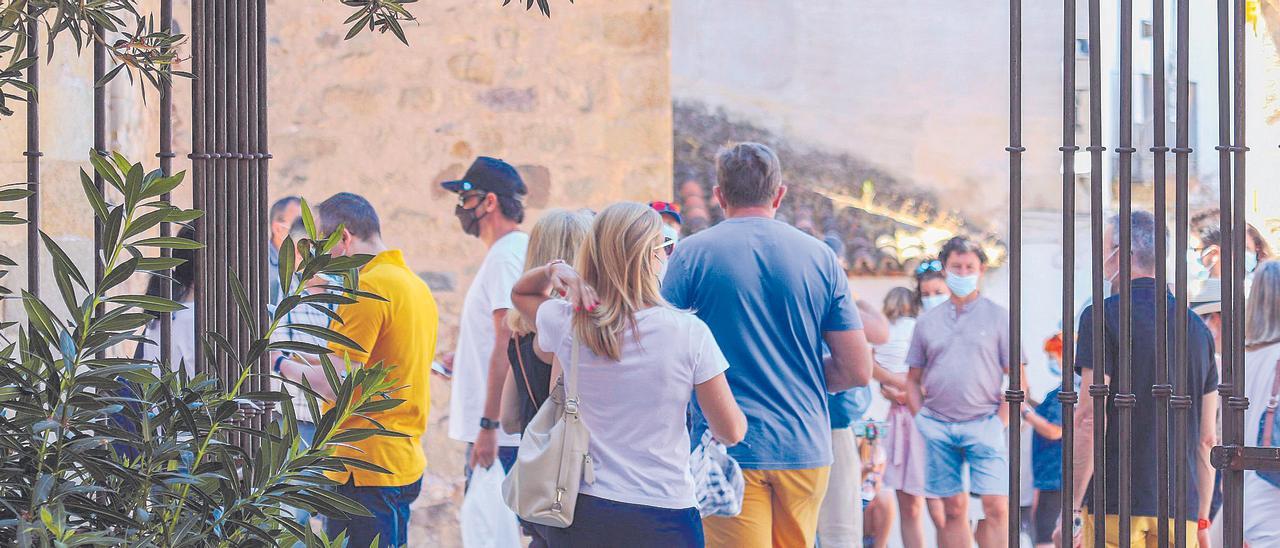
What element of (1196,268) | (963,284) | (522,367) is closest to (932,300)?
(963,284)

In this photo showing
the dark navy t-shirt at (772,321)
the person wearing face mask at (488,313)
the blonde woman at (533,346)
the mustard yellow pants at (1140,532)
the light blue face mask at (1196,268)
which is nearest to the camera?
the blonde woman at (533,346)

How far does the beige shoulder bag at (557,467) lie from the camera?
250cm

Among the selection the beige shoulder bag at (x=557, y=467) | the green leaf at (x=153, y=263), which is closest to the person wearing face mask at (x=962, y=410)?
the beige shoulder bag at (x=557, y=467)

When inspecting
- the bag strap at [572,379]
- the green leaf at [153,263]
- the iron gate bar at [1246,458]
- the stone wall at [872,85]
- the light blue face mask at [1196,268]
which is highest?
the stone wall at [872,85]

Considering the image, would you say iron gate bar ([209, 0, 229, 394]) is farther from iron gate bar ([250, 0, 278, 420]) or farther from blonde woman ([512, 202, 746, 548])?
blonde woman ([512, 202, 746, 548])

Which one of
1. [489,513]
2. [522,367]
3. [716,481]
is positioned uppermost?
[522,367]

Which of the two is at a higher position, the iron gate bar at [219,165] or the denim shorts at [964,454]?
the iron gate bar at [219,165]

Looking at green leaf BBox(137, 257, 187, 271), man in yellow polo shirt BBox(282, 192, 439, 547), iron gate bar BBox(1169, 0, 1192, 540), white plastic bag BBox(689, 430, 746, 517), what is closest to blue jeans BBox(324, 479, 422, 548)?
man in yellow polo shirt BBox(282, 192, 439, 547)

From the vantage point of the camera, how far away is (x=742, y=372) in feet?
10.0

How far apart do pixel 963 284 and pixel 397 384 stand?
7.34 feet

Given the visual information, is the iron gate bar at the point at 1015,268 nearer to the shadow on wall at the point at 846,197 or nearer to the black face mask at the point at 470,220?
the black face mask at the point at 470,220

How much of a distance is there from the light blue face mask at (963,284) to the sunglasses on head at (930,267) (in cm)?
34

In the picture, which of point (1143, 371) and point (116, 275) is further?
point (1143, 371)

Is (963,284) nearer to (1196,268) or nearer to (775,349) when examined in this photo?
(1196,268)
